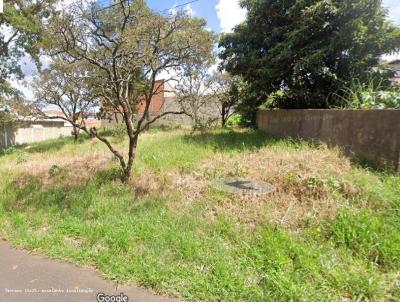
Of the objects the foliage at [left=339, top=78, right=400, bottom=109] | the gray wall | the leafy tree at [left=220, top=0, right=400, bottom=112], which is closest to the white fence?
the leafy tree at [left=220, top=0, right=400, bottom=112]

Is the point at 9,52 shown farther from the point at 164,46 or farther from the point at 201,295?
the point at 201,295

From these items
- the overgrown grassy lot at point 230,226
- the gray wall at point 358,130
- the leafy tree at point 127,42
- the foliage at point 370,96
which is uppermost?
the leafy tree at point 127,42

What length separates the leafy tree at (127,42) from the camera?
4.99 meters

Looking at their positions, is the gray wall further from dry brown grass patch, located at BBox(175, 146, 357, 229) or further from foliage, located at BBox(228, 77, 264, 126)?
foliage, located at BBox(228, 77, 264, 126)

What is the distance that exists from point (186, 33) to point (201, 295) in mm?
4338

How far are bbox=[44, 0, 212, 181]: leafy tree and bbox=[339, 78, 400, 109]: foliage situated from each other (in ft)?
10.4

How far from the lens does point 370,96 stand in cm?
557

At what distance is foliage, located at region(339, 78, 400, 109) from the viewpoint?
17.3 ft

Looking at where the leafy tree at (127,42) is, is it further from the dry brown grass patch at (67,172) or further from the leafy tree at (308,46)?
the leafy tree at (308,46)

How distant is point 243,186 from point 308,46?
4.44m

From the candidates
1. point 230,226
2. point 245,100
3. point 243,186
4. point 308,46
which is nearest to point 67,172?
point 243,186

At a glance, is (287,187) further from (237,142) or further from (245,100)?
(245,100)

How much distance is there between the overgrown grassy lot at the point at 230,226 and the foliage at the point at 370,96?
1.24 m

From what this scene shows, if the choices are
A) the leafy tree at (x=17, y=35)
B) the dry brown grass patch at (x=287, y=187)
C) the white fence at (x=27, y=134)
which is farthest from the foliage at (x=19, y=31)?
the dry brown grass patch at (x=287, y=187)
